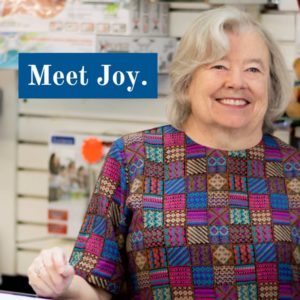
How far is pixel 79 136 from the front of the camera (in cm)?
289

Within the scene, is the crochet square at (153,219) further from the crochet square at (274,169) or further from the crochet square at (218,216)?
the crochet square at (274,169)

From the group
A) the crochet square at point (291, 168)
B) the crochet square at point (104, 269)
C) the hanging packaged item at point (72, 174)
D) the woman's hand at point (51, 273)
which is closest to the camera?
the woman's hand at point (51, 273)

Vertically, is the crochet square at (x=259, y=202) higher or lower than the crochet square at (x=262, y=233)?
higher

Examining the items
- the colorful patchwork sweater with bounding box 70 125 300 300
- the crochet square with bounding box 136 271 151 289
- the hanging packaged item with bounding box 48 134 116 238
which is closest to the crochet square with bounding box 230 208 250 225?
the colorful patchwork sweater with bounding box 70 125 300 300

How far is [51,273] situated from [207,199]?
413mm

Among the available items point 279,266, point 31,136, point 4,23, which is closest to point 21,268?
point 31,136

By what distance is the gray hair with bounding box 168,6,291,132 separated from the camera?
169 centimetres

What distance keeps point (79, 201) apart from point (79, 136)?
0.77 feet

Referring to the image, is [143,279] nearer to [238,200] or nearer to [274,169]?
[238,200]

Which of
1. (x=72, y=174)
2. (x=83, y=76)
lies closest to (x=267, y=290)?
(x=83, y=76)

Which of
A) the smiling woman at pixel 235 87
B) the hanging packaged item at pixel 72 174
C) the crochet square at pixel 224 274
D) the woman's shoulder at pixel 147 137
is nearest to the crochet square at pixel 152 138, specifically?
the woman's shoulder at pixel 147 137

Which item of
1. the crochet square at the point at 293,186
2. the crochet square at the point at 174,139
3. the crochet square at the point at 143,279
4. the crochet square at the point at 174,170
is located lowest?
the crochet square at the point at 143,279

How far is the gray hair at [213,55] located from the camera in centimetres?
169

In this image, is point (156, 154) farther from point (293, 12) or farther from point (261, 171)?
point (293, 12)
